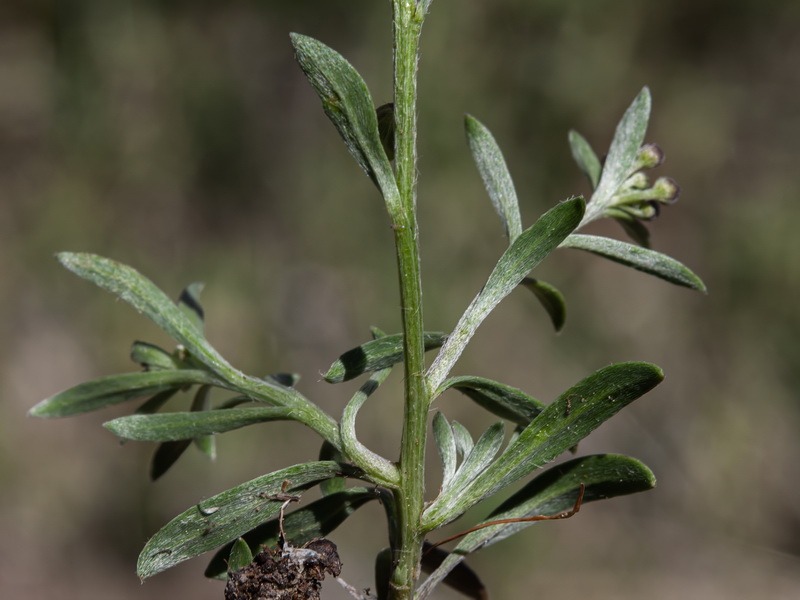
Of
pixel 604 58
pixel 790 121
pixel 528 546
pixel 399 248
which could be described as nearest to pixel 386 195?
pixel 399 248

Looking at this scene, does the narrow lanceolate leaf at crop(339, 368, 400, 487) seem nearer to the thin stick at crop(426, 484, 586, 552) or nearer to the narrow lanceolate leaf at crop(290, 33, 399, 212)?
the thin stick at crop(426, 484, 586, 552)

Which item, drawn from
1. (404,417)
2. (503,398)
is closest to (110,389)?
(404,417)

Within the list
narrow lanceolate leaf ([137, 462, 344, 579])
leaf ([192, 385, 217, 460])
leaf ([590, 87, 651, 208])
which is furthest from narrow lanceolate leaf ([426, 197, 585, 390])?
leaf ([192, 385, 217, 460])

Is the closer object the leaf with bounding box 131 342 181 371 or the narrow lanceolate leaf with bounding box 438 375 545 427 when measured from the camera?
the narrow lanceolate leaf with bounding box 438 375 545 427

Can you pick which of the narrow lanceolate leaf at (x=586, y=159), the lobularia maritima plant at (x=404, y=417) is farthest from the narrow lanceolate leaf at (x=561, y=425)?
the narrow lanceolate leaf at (x=586, y=159)

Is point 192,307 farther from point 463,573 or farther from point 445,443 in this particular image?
point 463,573

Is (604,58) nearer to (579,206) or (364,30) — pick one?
(364,30)
